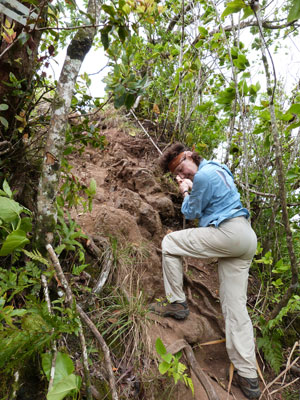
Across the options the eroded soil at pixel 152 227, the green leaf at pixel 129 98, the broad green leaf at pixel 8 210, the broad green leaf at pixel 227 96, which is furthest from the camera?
the eroded soil at pixel 152 227

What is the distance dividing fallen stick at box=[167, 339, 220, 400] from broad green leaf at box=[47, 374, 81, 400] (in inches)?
57.2

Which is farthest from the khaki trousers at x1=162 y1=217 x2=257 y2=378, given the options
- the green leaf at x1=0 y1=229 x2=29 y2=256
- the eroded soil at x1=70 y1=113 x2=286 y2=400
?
the green leaf at x1=0 y1=229 x2=29 y2=256

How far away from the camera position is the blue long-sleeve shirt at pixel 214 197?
278 cm

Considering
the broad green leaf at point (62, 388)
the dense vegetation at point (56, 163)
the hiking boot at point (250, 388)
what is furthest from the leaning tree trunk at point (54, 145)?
the hiking boot at point (250, 388)

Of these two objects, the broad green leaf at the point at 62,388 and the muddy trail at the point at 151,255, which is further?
the muddy trail at the point at 151,255

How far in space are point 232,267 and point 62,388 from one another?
2117 mm

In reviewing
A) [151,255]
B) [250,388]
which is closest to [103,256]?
[151,255]

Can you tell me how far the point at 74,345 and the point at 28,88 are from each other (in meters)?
1.95

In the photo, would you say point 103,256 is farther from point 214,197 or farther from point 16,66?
point 16,66

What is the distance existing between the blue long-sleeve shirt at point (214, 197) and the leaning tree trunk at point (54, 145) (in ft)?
5.06

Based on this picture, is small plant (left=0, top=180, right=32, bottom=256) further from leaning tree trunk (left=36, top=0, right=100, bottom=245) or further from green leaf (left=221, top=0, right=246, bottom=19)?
green leaf (left=221, top=0, right=246, bottom=19)

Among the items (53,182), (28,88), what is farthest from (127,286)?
(28,88)

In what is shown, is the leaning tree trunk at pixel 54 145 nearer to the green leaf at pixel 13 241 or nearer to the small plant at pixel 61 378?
the green leaf at pixel 13 241

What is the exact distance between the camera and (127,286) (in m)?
2.79
